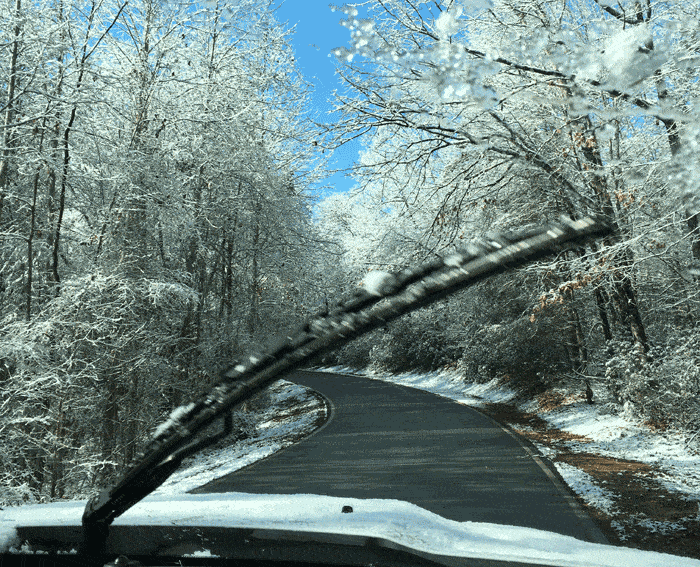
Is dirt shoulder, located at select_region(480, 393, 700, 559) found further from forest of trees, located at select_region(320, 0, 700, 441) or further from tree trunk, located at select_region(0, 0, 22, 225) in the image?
tree trunk, located at select_region(0, 0, 22, 225)

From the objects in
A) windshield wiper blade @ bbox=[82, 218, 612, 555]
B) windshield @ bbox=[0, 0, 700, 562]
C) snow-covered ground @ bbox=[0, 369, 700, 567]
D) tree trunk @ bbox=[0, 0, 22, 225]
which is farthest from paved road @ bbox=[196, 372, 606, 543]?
tree trunk @ bbox=[0, 0, 22, 225]

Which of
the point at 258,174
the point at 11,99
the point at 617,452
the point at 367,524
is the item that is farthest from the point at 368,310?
the point at 258,174

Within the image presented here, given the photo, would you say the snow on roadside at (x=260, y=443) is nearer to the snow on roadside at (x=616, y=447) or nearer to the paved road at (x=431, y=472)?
the paved road at (x=431, y=472)

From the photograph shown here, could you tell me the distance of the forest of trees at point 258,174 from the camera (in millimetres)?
6891

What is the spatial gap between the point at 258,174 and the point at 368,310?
608 inches

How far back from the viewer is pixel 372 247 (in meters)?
10.6

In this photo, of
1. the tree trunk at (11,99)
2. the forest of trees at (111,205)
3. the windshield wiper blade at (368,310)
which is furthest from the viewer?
the forest of trees at (111,205)

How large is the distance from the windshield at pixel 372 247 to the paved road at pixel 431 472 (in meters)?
0.09

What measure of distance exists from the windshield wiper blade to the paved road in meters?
3.23

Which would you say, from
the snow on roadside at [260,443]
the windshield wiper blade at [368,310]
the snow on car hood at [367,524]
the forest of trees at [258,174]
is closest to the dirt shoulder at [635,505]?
the forest of trees at [258,174]

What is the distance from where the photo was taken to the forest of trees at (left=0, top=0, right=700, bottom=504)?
689 centimetres

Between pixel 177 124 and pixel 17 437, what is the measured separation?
746 centimetres

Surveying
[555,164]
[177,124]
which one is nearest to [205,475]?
[177,124]

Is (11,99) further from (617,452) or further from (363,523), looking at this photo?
(617,452)
